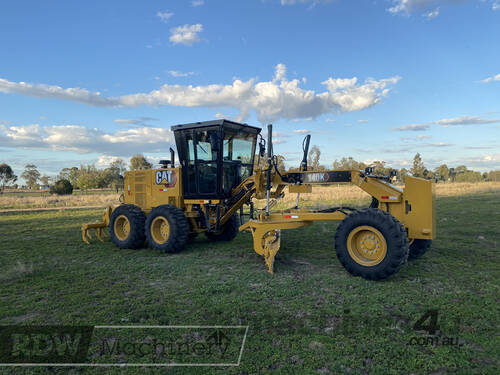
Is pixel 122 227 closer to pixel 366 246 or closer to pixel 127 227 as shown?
pixel 127 227

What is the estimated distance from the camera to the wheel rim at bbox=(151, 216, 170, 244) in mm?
8547

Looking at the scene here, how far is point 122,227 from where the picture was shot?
9516 mm

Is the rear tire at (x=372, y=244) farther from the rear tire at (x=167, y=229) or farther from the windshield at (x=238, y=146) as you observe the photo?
the rear tire at (x=167, y=229)

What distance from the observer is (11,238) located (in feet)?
35.7

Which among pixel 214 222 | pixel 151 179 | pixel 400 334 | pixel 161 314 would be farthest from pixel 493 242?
pixel 151 179

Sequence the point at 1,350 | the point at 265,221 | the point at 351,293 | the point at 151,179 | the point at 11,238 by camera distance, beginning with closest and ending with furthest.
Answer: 1. the point at 1,350
2. the point at 351,293
3. the point at 265,221
4. the point at 151,179
5. the point at 11,238

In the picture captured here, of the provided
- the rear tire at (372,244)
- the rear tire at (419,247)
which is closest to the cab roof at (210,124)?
the rear tire at (372,244)

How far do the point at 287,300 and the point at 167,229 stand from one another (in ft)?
14.7

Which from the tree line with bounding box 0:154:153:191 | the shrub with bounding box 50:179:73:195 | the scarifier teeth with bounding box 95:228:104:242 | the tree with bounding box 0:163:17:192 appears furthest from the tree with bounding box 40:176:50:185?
the scarifier teeth with bounding box 95:228:104:242

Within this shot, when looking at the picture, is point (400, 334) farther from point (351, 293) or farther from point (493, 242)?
point (493, 242)

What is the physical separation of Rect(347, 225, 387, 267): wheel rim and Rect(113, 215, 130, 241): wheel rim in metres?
6.07

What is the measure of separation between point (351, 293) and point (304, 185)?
2.67m

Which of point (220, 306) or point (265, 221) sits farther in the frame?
point (265, 221)

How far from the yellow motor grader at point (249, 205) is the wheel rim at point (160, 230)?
26mm
